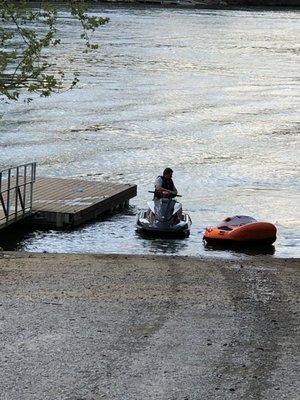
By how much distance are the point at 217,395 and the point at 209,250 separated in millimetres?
16868

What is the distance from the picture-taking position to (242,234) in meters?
28.2

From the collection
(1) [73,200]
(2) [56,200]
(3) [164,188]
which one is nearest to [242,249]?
(3) [164,188]

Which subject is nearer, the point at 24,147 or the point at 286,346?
the point at 286,346

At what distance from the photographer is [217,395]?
36.8ft

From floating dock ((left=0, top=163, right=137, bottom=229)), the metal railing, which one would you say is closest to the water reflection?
floating dock ((left=0, top=163, right=137, bottom=229))

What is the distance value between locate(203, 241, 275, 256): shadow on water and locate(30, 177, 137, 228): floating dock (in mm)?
3751

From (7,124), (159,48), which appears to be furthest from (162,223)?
(159,48)

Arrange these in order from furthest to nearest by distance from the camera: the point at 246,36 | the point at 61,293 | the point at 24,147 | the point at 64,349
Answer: the point at 246,36 → the point at 24,147 → the point at 61,293 → the point at 64,349

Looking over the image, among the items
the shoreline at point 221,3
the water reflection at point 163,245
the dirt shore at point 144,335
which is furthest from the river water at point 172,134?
the shoreline at point 221,3

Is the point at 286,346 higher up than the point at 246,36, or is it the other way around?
the point at 286,346

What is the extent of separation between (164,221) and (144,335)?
1571cm

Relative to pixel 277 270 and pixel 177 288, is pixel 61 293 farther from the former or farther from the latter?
pixel 277 270

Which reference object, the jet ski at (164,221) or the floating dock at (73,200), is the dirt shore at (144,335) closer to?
the jet ski at (164,221)

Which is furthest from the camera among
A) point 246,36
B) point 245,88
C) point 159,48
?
point 246,36
